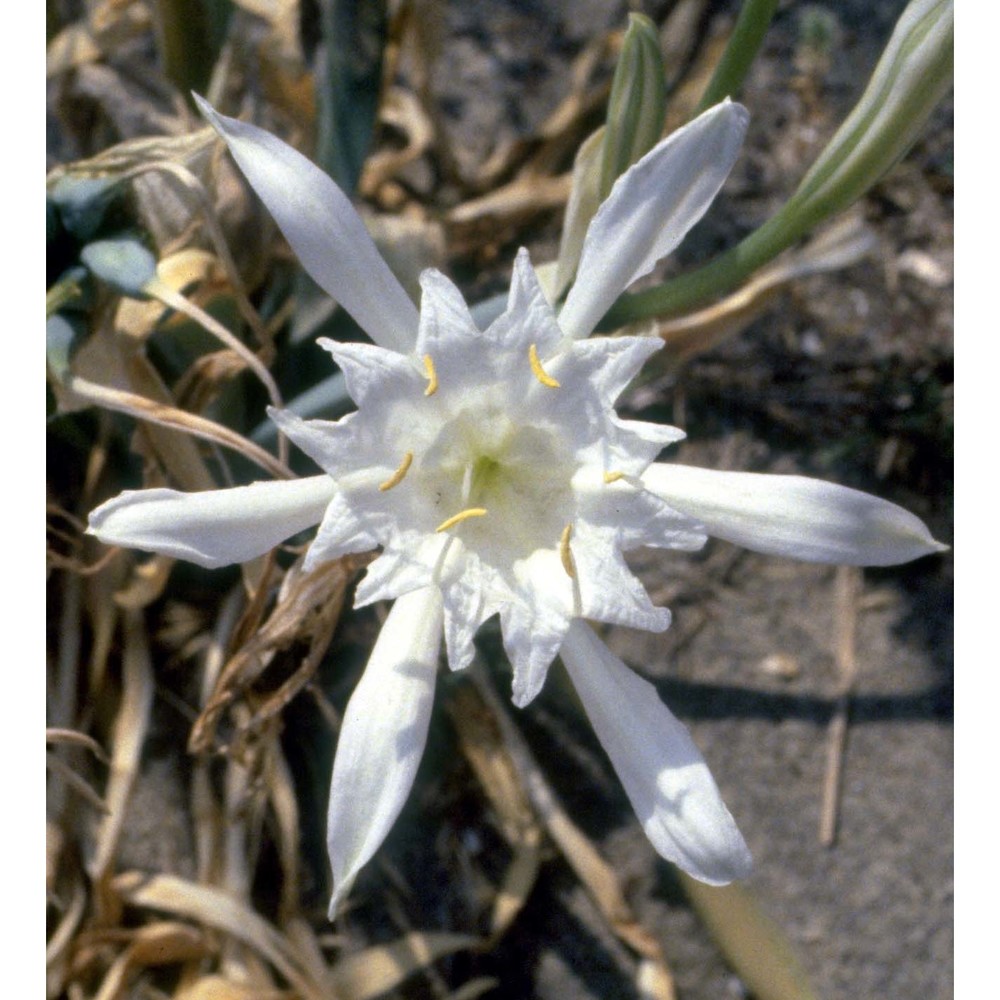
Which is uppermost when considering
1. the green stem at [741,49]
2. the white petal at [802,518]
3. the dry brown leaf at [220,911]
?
the green stem at [741,49]

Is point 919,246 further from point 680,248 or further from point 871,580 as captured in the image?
point 871,580

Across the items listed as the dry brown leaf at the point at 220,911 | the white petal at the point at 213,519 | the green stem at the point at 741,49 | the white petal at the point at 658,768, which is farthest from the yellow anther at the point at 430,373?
the dry brown leaf at the point at 220,911

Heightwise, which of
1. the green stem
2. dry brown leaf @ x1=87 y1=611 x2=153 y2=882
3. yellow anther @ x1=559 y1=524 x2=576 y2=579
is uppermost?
the green stem

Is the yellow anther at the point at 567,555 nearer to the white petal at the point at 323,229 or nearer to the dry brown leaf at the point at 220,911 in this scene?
the white petal at the point at 323,229

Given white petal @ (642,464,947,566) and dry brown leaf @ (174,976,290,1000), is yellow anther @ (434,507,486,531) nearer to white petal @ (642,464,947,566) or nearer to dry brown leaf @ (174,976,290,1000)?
white petal @ (642,464,947,566)

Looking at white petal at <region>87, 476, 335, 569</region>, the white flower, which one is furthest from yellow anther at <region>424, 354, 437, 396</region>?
white petal at <region>87, 476, 335, 569</region>

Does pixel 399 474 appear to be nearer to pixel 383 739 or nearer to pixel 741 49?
pixel 383 739

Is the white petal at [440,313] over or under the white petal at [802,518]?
over
